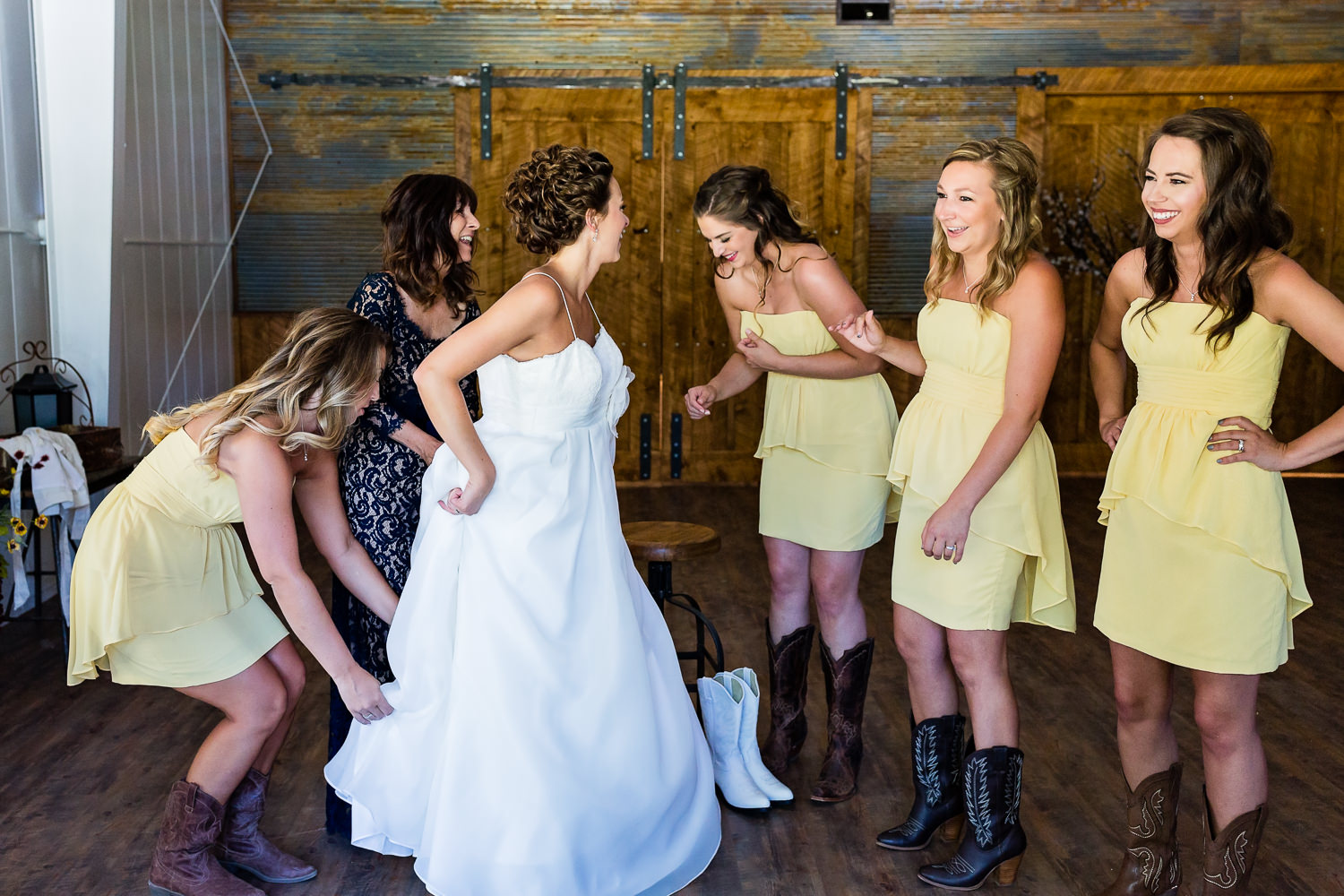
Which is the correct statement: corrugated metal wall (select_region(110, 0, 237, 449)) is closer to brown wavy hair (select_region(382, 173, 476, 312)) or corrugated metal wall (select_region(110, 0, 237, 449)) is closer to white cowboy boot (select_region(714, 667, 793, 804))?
brown wavy hair (select_region(382, 173, 476, 312))

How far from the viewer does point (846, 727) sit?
3.04m

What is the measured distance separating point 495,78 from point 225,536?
530cm

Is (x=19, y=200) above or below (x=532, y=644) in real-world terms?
above

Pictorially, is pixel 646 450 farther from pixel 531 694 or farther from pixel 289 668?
pixel 531 694

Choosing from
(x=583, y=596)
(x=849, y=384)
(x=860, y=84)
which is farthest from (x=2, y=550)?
(x=860, y=84)

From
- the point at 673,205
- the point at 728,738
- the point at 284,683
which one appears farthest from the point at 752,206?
the point at 673,205

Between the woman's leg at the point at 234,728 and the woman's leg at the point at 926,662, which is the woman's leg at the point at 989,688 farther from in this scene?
the woman's leg at the point at 234,728

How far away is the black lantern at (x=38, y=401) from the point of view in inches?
179

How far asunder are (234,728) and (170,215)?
4582 millimetres

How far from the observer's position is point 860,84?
7383mm

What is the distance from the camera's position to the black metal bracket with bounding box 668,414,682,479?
7.59 metres

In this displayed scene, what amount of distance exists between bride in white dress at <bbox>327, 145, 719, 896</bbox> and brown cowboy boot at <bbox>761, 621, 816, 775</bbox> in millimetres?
600

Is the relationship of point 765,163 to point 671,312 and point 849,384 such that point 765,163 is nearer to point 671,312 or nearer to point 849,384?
point 671,312

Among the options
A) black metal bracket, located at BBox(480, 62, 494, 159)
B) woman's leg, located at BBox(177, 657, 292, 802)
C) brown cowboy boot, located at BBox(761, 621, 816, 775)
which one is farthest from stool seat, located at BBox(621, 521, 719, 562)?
black metal bracket, located at BBox(480, 62, 494, 159)
